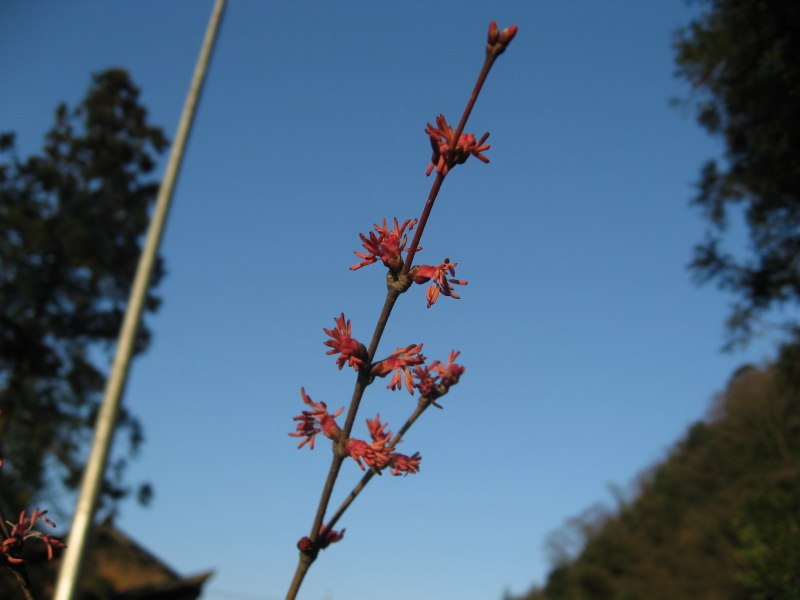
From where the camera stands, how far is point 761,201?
447 inches

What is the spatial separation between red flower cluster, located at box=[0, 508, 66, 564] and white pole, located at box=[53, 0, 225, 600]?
0.62m

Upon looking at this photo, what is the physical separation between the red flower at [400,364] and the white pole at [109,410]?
0.60 m

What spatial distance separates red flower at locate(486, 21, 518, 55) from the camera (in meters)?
0.99

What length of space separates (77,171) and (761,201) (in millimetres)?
15314

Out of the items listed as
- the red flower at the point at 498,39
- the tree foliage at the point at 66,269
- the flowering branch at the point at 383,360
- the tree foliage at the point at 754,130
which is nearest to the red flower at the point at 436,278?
the flowering branch at the point at 383,360

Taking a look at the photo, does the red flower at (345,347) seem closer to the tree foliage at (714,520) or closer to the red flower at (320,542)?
the red flower at (320,542)

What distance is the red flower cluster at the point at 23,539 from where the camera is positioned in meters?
1.06

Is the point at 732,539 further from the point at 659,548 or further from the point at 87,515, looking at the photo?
the point at 87,515

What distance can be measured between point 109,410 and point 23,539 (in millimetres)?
753

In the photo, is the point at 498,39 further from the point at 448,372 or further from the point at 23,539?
the point at 23,539

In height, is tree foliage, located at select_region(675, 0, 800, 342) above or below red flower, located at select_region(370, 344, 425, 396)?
above

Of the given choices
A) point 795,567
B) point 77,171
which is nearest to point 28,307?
point 77,171

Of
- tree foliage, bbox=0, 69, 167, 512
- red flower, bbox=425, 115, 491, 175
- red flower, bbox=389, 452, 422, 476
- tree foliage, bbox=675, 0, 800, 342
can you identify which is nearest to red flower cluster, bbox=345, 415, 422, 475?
red flower, bbox=389, 452, 422, 476

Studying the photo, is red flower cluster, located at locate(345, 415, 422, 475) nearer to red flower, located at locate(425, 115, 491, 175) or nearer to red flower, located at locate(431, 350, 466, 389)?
red flower, located at locate(431, 350, 466, 389)
